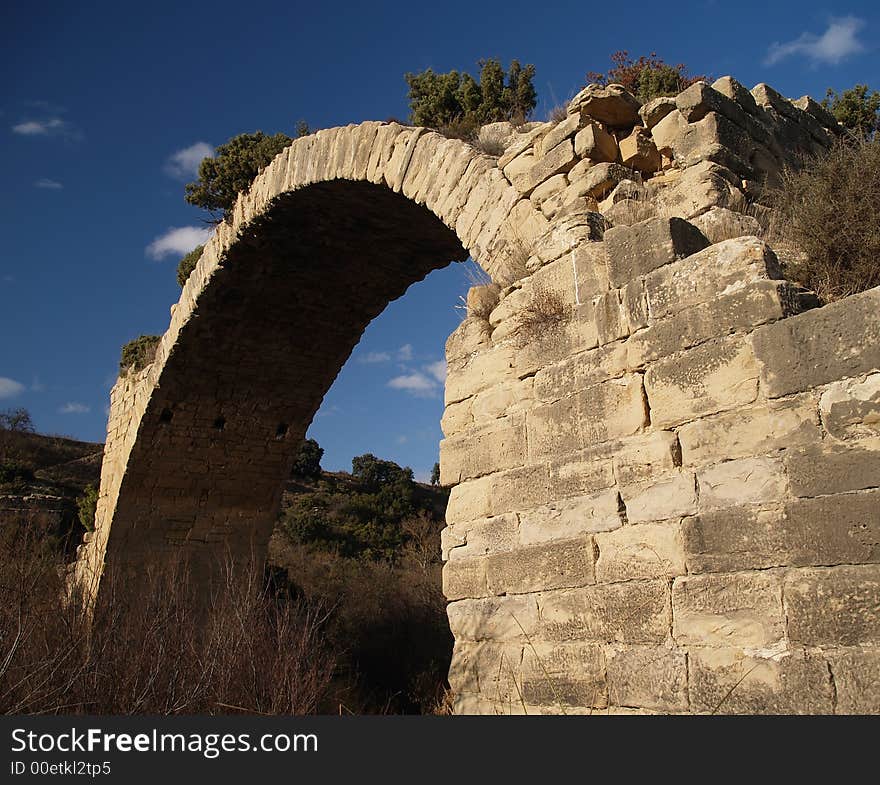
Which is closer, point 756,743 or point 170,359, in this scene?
point 756,743

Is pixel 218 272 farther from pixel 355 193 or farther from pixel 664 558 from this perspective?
pixel 664 558

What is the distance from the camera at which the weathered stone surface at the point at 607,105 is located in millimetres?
4379

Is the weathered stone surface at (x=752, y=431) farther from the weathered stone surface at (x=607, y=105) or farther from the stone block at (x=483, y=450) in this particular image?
the weathered stone surface at (x=607, y=105)

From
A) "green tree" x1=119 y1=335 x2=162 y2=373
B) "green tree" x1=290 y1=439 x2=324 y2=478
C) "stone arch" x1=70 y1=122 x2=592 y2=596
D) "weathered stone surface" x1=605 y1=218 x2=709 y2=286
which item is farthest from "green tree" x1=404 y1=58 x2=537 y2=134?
"green tree" x1=290 y1=439 x2=324 y2=478

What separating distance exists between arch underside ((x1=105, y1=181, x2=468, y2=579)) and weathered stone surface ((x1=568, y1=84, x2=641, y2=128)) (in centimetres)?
296

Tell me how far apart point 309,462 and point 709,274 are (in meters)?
25.3

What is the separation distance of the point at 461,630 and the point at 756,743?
1.64 metres

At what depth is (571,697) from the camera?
3.10 meters

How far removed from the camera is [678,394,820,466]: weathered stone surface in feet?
8.61

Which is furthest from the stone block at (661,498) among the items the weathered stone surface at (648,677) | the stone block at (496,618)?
the stone block at (496,618)

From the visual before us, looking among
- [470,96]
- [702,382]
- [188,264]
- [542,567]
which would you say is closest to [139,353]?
[188,264]

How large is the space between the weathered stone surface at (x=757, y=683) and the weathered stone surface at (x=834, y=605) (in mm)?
84

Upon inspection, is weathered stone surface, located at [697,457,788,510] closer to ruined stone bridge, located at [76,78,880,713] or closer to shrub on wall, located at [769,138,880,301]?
ruined stone bridge, located at [76,78,880,713]

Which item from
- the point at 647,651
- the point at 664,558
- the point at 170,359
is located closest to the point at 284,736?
the point at 647,651
